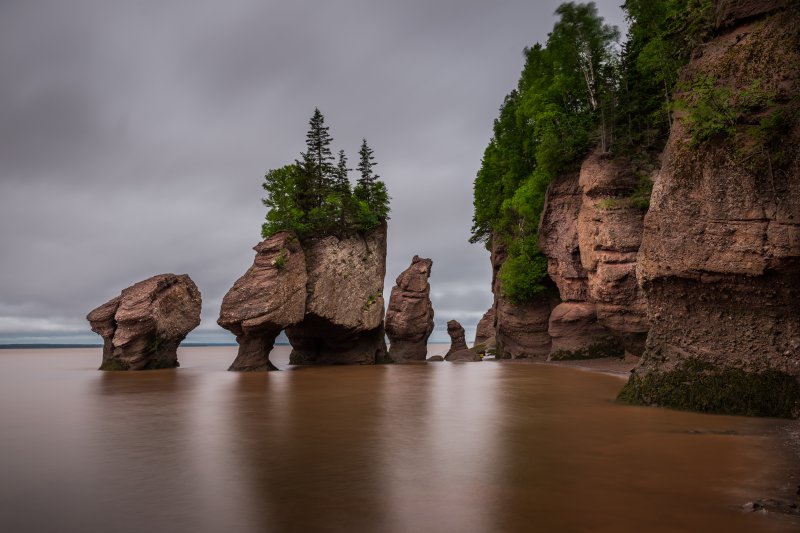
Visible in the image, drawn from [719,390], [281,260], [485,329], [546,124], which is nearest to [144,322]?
[281,260]

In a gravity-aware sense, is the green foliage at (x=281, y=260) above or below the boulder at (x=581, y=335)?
above

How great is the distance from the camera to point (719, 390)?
480 inches

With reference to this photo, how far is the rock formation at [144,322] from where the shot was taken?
3191 centimetres

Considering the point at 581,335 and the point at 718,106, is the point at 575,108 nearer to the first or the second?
the point at 581,335

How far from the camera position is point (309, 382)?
22.1m

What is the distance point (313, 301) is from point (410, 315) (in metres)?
15.0

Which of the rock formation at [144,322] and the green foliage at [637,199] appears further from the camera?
the rock formation at [144,322]

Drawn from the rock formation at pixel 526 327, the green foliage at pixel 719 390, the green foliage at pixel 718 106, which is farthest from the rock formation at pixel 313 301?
the green foliage at pixel 718 106

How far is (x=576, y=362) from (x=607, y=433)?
2026cm

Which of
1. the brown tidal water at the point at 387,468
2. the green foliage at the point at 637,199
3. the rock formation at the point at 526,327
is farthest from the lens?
the rock formation at the point at 526,327

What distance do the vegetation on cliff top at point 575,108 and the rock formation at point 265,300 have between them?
15.1 meters

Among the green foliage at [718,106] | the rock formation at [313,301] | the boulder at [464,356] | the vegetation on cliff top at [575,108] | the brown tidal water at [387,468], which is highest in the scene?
the vegetation on cliff top at [575,108]

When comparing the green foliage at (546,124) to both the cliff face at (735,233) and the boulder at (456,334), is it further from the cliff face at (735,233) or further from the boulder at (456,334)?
the cliff face at (735,233)

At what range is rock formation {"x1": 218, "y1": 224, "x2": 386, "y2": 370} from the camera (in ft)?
94.2
